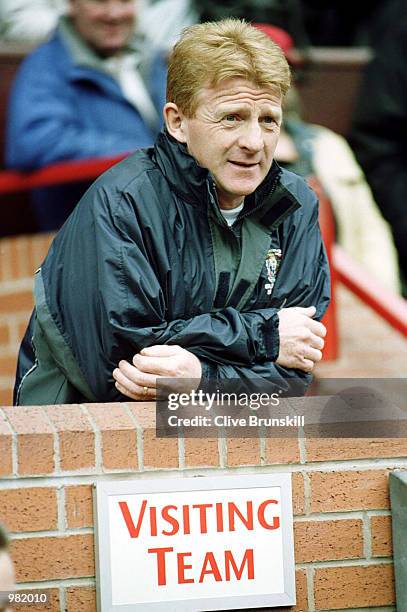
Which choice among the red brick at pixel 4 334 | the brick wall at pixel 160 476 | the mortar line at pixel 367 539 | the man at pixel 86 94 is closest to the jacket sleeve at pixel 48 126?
the man at pixel 86 94

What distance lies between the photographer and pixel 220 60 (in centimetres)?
319

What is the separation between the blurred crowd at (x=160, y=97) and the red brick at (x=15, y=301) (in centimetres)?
40

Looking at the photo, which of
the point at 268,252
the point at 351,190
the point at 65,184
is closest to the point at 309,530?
the point at 268,252

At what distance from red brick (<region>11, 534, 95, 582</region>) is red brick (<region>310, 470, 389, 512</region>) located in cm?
55

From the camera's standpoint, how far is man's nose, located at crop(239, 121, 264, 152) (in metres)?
3.24

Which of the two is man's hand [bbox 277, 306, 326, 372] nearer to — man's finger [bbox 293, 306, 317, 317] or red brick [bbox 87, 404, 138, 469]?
man's finger [bbox 293, 306, 317, 317]

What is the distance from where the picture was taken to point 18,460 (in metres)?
3.24

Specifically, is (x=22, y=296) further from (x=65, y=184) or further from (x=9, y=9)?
(x=9, y=9)

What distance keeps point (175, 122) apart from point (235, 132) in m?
0.15

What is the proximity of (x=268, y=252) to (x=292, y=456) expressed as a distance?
1.58 ft

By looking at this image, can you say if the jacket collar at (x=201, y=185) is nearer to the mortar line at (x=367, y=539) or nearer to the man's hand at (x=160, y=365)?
the man's hand at (x=160, y=365)

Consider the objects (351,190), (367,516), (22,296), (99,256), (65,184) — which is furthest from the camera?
(351,190)

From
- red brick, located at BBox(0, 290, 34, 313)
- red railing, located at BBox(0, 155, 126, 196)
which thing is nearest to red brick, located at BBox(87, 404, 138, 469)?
red railing, located at BBox(0, 155, 126, 196)

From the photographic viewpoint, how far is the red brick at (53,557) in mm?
3244
